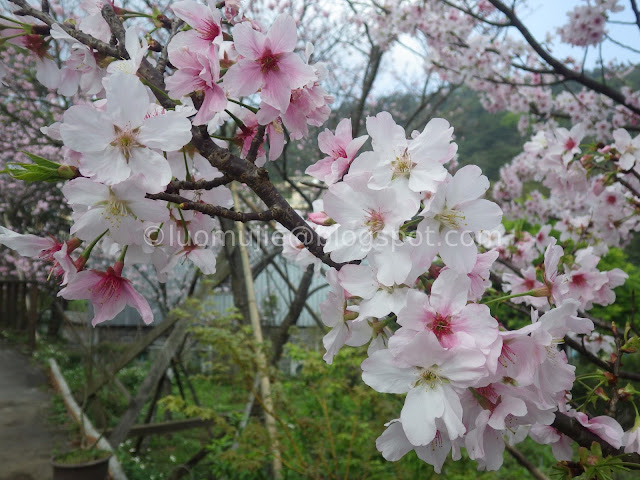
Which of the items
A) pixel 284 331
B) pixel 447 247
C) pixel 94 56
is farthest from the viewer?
pixel 284 331

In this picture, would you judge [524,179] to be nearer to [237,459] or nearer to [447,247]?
[237,459]

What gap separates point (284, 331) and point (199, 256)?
10.6 feet

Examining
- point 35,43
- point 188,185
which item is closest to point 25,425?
point 35,43

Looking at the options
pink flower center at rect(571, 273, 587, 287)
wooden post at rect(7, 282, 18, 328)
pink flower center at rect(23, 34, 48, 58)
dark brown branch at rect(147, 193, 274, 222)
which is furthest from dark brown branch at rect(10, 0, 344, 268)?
wooden post at rect(7, 282, 18, 328)

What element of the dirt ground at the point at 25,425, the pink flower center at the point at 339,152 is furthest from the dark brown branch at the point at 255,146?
the dirt ground at the point at 25,425

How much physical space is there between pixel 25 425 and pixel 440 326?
18.7 ft

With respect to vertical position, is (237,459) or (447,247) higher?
(447,247)

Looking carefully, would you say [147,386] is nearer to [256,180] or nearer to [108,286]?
[108,286]

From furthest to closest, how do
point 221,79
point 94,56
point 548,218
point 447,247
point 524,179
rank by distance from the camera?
point 524,179 < point 548,218 < point 94,56 < point 221,79 < point 447,247

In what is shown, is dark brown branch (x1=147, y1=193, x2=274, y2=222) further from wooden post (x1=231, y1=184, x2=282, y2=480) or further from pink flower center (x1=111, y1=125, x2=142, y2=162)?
wooden post (x1=231, y1=184, x2=282, y2=480)

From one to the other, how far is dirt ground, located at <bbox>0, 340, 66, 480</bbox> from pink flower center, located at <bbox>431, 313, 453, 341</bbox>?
14.1ft

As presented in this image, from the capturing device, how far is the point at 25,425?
16.4 ft

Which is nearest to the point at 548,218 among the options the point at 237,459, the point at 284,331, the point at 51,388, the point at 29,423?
the point at 284,331

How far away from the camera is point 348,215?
667 mm
